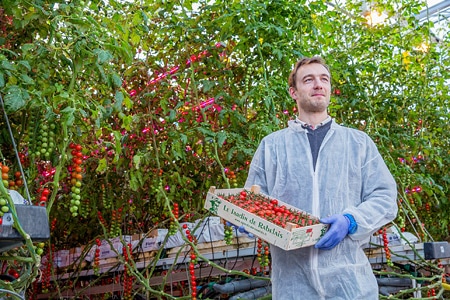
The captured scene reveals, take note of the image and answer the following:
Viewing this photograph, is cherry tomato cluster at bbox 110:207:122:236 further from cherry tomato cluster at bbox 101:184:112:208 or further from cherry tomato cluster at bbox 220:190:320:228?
cherry tomato cluster at bbox 220:190:320:228

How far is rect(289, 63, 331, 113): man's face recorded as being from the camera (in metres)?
1.89

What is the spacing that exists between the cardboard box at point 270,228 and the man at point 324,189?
0.16 ft

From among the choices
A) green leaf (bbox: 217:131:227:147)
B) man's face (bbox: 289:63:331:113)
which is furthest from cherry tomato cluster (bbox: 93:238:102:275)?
man's face (bbox: 289:63:331:113)

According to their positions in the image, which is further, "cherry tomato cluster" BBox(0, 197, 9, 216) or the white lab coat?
the white lab coat

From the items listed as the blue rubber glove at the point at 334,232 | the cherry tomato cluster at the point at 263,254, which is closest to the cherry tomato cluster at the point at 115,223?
the cherry tomato cluster at the point at 263,254

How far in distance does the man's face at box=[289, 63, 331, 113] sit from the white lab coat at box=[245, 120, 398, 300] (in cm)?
8

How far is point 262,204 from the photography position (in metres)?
1.79

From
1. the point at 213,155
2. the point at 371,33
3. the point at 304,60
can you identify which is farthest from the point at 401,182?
the point at 304,60

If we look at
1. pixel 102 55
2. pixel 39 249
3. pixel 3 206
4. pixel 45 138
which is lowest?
pixel 39 249

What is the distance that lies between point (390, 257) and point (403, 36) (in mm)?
1904

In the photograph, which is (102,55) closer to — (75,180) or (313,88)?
(75,180)

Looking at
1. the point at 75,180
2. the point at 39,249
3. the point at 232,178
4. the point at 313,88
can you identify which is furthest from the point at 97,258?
the point at 313,88

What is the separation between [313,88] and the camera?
74.7 inches

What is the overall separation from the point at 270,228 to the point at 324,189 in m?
0.28
